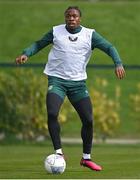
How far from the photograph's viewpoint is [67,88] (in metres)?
11.2

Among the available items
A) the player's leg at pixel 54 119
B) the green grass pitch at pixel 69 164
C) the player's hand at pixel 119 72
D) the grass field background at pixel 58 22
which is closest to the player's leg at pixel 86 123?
the green grass pitch at pixel 69 164

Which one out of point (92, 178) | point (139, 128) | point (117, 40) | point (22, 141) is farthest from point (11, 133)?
point (117, 40)

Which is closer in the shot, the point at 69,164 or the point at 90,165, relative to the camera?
the point at 90,165

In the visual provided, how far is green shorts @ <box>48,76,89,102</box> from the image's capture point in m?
11.1

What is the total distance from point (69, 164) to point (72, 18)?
2.56m

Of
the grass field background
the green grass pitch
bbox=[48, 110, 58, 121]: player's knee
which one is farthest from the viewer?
the grass field background

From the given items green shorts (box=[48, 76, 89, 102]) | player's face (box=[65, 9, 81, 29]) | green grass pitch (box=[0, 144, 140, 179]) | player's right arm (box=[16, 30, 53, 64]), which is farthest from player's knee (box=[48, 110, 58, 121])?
player's face (box=[65, 9, 81, 29])

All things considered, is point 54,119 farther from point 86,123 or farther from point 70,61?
point 70,61

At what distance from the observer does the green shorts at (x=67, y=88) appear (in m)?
11.1

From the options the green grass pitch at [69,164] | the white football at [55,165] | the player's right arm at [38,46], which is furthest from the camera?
the player's right arm at [38,46]

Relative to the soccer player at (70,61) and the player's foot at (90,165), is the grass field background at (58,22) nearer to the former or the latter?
the player's foot at (90,165)

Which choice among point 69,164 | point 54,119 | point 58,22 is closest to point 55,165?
point 54,119

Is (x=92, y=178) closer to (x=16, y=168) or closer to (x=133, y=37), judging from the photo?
(x=16, y=168)

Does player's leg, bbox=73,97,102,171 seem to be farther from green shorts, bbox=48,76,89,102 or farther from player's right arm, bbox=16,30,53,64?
player's right arm, bbox=16,30,53,64
